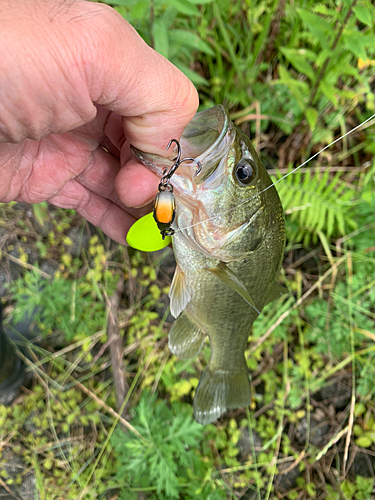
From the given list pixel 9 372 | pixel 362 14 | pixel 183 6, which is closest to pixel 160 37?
pixel 183 6

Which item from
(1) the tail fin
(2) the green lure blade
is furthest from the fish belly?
(2) the green lure blade

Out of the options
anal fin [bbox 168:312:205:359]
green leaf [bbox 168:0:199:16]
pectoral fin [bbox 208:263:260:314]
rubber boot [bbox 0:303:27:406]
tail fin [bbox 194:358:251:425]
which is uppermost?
green leaf [bbox 168:0:199:16]

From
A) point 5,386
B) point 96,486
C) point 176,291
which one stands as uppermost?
point 176,291

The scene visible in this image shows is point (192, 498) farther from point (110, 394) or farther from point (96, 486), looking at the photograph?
point (110, 394)

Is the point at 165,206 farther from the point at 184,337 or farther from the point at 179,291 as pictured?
the point at 184,337

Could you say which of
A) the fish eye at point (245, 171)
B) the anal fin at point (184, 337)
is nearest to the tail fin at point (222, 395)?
the anal fin at point (184, 337)

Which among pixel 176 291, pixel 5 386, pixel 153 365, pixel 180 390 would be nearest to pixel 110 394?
pixel 153 365

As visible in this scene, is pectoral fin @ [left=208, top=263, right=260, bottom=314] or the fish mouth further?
pectoral fin @ [left=208, top=263, right=260, bottom=314]

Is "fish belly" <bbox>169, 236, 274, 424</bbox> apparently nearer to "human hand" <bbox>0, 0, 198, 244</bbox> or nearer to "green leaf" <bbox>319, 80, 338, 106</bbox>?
"human hand" <bbox>0, 0, 198, 244</bbox>
